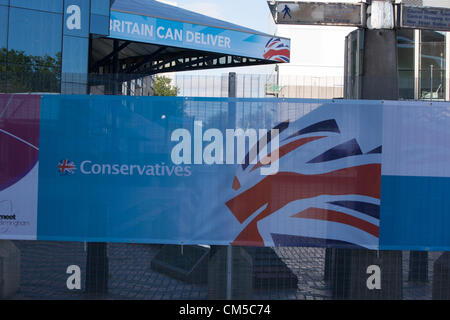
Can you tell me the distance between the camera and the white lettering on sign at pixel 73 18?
15280 millimetres

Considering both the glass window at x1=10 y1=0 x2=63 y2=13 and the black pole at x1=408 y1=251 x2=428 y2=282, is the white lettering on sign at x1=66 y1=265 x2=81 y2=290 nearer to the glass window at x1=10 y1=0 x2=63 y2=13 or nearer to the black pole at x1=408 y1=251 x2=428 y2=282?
the black pole at x1=408 y1=251 x2=428 y2=282

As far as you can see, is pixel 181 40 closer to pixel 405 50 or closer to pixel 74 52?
pixel 74 52

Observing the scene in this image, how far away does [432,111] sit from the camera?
19.9ft

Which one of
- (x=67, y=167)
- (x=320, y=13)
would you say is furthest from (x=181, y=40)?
(x=67, y=167)

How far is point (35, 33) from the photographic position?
14914 mm

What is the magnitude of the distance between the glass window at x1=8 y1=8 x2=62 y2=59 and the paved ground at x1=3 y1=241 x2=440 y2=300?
1070 centimetres

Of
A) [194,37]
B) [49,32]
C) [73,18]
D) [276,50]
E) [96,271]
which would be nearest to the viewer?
[96,271]

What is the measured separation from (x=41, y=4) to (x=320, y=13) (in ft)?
37.5

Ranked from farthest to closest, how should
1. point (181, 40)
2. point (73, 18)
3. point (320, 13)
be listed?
point (181, 40) → point (73, 18) → point (320, 13)

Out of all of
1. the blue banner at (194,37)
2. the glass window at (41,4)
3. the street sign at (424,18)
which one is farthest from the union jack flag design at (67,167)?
the blue banner at (194,37)

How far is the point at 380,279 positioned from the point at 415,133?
2.10 metres

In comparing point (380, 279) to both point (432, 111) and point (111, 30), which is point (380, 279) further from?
point (111, 30)

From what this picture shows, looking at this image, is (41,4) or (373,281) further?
(41,4)
